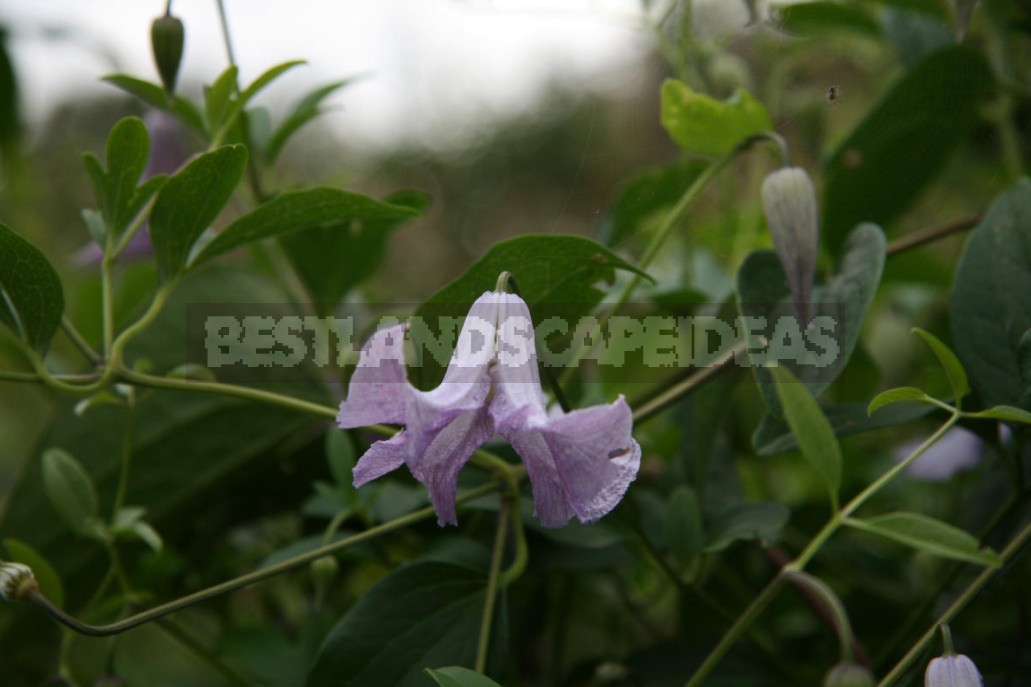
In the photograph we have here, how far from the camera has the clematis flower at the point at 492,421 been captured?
0.34 metres

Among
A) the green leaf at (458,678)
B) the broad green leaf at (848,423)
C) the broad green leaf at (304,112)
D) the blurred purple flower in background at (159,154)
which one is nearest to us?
the green leaf at (458,678)

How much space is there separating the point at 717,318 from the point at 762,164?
0.40m

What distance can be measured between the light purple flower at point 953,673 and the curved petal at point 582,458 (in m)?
0.14

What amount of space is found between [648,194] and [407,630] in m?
0.32

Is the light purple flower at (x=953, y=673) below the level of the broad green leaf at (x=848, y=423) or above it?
below

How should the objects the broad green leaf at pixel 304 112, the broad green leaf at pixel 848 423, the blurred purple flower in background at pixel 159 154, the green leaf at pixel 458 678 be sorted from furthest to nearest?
1. the blurred purple flower in background at pixel 159 154
2. the broad green leaf at pixel 304 112
3. the broad green leaf at pixel 848 423
4. the green leaf at pixel 458 678

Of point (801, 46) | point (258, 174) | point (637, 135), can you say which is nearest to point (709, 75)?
point (637, 135)

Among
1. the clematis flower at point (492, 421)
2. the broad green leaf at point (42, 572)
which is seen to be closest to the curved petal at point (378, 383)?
the clematis flower at point (492, 421)

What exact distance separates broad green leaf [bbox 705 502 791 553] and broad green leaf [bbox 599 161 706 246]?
0.68ft

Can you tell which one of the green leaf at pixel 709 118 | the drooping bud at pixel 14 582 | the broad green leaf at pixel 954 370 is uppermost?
the green leaf at pixel 709 118

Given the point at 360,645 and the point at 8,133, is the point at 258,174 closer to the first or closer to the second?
the point at 360,645

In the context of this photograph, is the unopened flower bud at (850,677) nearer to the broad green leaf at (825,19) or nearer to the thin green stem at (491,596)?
the thin green stem at (491,596)

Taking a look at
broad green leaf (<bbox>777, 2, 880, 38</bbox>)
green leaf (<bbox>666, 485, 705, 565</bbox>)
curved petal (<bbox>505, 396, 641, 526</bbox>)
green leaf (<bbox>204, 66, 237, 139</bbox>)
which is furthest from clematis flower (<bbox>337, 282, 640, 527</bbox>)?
broad green leaf (<bbox>777, 2, 880, 38</bbox>)

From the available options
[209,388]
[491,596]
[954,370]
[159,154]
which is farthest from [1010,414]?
[159,154]
